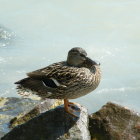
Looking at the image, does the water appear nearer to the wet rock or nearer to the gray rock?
the wet rock

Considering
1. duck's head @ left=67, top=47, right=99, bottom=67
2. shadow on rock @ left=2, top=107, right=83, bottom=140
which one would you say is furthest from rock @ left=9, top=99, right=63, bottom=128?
duck's head @ left=67, top=47, right=99, bottom=67

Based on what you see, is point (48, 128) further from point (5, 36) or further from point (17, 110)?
point (5, 36)

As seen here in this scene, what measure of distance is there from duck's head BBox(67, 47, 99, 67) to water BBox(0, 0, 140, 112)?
5663 mm

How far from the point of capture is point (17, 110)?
10.5m

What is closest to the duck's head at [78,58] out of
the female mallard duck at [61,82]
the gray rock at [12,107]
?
the female mallard duck at [61,82]

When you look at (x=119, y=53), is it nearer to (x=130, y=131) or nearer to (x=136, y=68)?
(x=136, y=68)

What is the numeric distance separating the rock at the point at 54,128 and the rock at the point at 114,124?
522 mm

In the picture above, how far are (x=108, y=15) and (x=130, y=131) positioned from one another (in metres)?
14.2

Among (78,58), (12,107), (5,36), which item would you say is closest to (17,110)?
(12,107)

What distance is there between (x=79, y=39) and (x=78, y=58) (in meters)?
11.9

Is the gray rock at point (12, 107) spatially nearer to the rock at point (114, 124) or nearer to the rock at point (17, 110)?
the rock at point (17, 110)

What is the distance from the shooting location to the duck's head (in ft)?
26.9

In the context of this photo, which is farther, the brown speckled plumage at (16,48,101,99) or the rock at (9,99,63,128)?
the rock at (9,99,63,128)

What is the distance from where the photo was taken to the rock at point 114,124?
8844 mm
